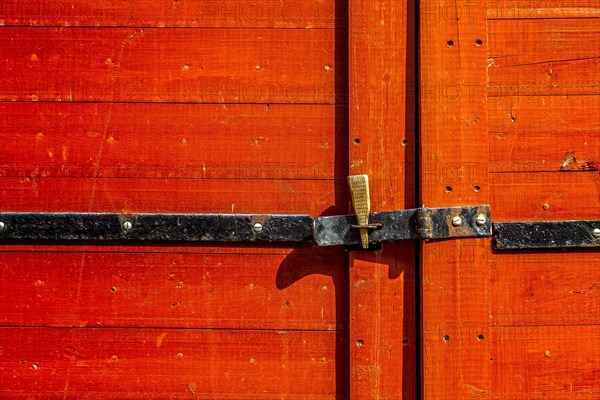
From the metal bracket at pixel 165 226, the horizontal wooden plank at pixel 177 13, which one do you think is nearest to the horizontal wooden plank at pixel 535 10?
the horizontal wooden plank at pixel 177 13

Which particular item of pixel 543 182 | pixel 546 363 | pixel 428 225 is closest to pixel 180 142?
pixel 428 225

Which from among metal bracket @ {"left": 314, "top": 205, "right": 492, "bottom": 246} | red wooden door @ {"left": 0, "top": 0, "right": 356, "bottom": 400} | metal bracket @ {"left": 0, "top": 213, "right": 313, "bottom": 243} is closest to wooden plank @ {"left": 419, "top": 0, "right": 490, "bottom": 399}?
metal bracket @ {"left": 314, "top": 205, "right": 492, "bottom": 246}

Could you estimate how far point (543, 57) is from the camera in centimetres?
116

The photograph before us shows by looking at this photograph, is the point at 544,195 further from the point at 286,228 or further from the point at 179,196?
the point at 179,196

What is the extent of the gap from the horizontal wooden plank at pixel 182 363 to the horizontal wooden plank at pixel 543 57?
2.10 feet

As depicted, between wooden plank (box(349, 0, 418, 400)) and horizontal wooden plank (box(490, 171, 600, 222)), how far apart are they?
18 cm

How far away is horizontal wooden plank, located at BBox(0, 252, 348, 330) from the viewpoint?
3.85ft

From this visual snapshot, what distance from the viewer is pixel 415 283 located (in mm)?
1150

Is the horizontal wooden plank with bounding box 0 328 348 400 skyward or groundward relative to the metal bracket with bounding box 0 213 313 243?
groundward

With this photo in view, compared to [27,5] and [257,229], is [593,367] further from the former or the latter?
[27,5]

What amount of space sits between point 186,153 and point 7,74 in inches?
16.1

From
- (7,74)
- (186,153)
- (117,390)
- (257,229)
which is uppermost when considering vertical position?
(7,74)

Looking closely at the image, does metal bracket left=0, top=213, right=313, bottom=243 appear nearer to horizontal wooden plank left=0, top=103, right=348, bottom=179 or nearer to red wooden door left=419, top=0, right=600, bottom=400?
horizontal wooden plank left=0, top=103, right=348, bottom=179

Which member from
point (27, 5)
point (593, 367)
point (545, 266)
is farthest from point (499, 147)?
point (27, 5)
